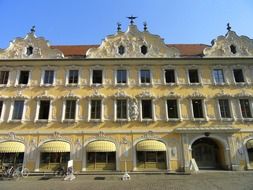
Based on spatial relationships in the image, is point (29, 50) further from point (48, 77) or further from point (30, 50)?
point (48, 77)

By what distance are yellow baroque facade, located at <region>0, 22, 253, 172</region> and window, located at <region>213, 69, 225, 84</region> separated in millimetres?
152

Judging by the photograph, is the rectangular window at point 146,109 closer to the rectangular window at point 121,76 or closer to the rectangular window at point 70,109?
the rectangular window at point 121,76

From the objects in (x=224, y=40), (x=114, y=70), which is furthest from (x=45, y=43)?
(x=224, y=40)

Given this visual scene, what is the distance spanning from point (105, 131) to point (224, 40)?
1712 centimetres

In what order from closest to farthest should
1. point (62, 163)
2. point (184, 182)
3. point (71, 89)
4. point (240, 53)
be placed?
point (184, 182), point (62, 163), point (71, 89), point (240, 53)

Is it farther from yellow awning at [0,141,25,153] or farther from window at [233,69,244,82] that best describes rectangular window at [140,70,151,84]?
yellow awning at [0,141,25,153]

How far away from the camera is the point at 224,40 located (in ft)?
81.3

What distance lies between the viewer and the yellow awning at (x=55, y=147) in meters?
19.8

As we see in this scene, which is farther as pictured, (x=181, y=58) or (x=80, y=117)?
(x=181, y=58)

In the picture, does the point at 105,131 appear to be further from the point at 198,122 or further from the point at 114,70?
the point at 198,122

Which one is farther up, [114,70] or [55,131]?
[114,70]

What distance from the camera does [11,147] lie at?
1984cm

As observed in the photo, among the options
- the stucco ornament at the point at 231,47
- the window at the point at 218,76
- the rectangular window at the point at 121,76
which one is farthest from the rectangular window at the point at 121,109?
the stucco ornament at the point at 231,47

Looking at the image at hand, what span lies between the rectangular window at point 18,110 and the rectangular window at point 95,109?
280 inches
